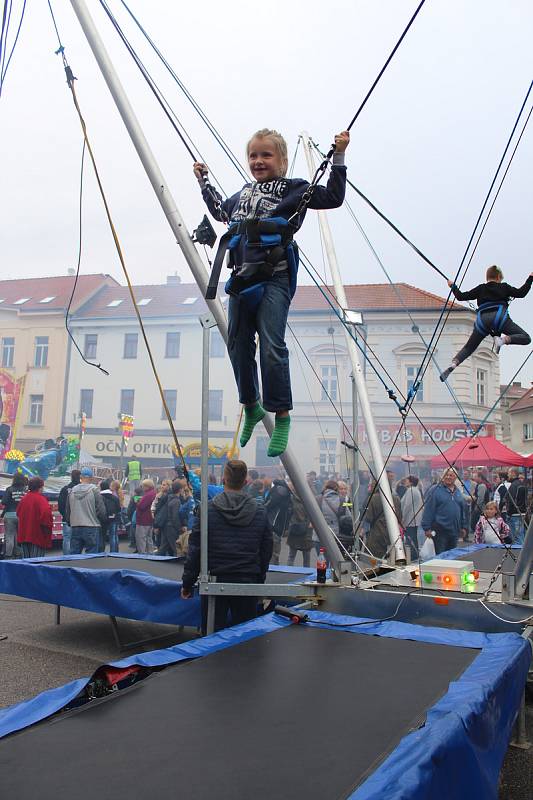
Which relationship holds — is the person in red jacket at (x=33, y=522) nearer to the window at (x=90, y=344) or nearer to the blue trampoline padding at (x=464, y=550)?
the blue trampoline padding at (x=464, y=550)

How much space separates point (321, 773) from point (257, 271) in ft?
→ 6.56

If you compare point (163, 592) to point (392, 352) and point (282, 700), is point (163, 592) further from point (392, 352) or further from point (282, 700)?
point (392, 352)

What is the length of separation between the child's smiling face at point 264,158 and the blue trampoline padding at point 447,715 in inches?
91.0

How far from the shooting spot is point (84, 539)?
8.67 m

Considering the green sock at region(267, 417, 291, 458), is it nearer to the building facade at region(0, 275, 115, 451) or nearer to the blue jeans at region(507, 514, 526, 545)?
the blue jeans at region(507, 514, 526, 545)

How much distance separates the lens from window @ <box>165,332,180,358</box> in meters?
22.0

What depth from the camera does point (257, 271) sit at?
3051 millimetres

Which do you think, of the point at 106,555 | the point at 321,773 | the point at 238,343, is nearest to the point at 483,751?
the point at 321,773

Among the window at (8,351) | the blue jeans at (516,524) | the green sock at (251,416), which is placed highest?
the window at (8,351)

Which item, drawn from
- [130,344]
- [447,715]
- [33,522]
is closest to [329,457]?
[33,522]

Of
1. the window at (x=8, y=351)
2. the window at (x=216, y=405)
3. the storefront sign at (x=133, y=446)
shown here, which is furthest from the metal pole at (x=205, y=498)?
the window at (x=8, y=351)

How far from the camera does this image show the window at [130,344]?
77.3 ft

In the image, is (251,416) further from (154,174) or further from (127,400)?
(127,400)

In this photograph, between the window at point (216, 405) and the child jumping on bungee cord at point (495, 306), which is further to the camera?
the window at point (216, 405)
